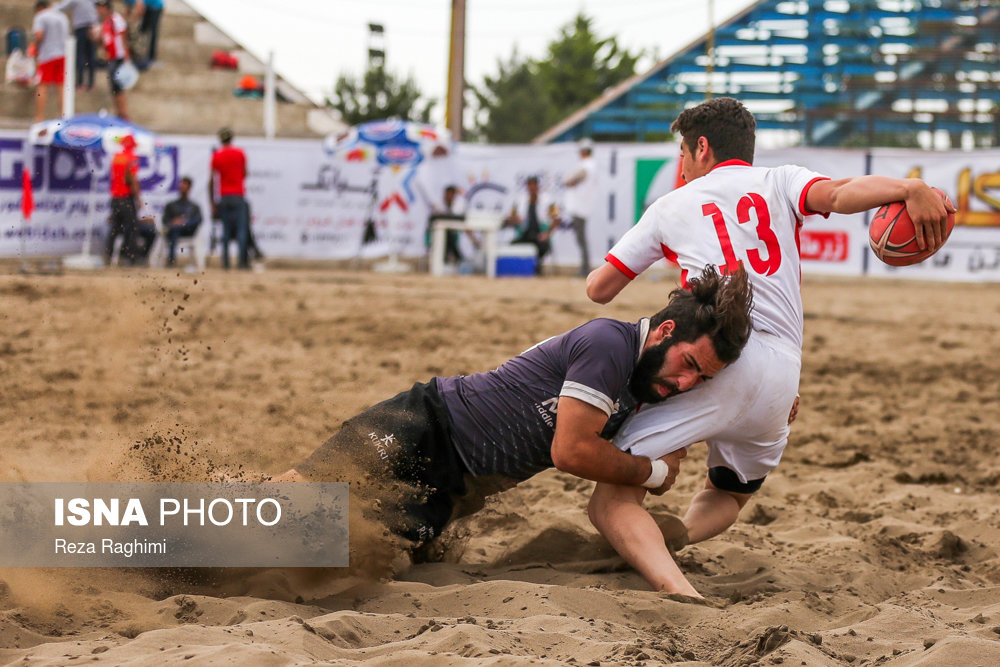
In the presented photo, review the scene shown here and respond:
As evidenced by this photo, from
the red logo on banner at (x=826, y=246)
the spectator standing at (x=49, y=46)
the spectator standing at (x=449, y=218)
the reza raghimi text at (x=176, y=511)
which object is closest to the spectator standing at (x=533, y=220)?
the spectator standing at (x=449, y=218)

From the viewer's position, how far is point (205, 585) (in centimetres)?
316

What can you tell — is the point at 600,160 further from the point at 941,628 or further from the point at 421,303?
the point at 941,628

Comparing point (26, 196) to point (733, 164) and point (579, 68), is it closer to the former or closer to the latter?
point (733, 164)

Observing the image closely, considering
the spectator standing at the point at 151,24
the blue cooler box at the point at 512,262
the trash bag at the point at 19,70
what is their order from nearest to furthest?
the blue cooler box at the point at 512,262 < the trash bag at the point at 19,70 < the spectator standing at the point at 151,24

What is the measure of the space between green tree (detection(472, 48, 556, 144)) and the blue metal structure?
7.84 metres

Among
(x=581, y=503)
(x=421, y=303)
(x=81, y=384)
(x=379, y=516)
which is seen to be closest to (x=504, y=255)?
(x=421, y=303)

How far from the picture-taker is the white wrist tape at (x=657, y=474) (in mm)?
3477

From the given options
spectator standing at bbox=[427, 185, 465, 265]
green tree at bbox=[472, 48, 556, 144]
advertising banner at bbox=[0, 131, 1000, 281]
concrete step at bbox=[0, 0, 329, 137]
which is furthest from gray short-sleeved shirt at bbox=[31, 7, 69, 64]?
green tree at bbox=[472, 48, 556, 144]

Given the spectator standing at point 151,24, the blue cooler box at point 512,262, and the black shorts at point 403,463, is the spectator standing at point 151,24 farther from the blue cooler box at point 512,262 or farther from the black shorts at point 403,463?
the black shorts at point 403,463

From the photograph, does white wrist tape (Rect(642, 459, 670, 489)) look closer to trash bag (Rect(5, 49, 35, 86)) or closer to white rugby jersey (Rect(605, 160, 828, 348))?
white rugby jersey (Rect(605, 160, 828, 348))

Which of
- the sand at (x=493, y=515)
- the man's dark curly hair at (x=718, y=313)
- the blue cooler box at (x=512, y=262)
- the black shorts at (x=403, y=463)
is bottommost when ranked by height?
the sand at (x=493, y=515)

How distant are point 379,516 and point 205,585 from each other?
589 mm

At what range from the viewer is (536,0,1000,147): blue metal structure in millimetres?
28641

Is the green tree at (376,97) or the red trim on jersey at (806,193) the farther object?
the green tree at (376,97)
